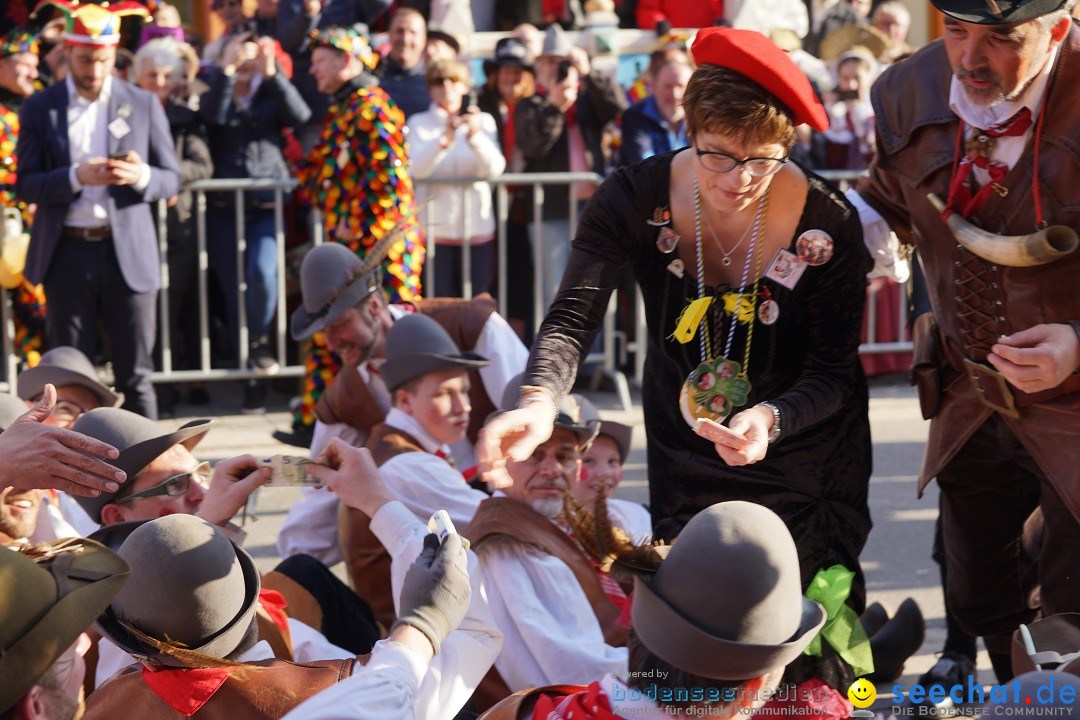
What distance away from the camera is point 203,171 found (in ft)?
26.3

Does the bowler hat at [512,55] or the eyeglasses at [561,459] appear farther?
the bowler hat at [512,55]

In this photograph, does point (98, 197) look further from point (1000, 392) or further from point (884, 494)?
point (1000, 392)

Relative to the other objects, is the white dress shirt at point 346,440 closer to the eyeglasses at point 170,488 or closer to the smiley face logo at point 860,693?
the eyeglasses at point 170,488

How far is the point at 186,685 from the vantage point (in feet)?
8.95

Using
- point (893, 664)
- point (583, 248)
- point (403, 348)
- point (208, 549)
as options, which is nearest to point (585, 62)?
point (403, 348)

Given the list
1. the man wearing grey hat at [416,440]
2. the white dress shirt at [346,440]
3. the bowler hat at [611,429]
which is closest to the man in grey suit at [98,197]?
the white dress shirt at [346,440]

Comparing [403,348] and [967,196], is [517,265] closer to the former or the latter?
[403,348]

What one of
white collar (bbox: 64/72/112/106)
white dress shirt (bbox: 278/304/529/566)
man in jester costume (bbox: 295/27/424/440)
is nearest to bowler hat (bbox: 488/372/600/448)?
white dress shirt (bbox: 278/304/529/566)

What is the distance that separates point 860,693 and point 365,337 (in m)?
2.58

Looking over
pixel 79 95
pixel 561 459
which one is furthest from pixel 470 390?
pixel 79 95

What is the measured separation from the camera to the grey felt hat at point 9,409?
164 inches

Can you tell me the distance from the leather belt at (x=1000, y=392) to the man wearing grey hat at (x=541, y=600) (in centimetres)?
101

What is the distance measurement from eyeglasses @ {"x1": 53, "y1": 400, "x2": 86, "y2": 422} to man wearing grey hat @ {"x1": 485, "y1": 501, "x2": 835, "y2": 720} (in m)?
2.94

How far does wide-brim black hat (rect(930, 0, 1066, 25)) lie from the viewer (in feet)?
9.95
